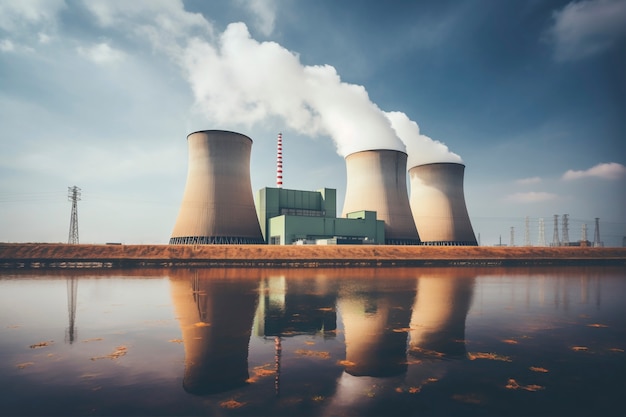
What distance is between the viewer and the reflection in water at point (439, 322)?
6.02 meters

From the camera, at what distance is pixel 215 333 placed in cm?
692

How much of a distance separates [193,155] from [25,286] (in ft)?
62.4

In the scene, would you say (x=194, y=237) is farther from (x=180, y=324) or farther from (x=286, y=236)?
(x=180, y=324)

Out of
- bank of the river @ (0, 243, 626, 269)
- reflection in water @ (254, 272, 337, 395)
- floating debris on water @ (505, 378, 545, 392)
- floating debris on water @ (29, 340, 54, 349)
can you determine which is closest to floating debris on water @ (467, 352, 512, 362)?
floating debris on water @ (505, 378, 545, 392)

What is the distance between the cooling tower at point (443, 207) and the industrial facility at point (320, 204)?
0.36ft

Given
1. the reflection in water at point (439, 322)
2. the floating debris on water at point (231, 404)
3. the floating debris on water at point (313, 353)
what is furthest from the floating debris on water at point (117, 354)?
the reflection in water at point (439, 322)

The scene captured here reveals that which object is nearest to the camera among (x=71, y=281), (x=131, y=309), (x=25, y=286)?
(x=131, y=309)

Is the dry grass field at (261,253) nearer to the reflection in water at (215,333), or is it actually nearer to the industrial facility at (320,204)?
the industrial facility at (320,204)

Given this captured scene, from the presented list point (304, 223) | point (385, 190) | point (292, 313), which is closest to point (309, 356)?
point (292, 313)

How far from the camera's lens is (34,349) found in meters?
6.02

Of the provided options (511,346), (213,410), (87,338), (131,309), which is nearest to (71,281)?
(131,309)

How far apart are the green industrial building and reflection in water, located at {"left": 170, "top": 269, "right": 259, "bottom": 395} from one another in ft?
76.9

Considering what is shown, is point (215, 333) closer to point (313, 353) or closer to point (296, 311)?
point (313, 353)

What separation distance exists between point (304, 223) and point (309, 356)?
3203 cm
